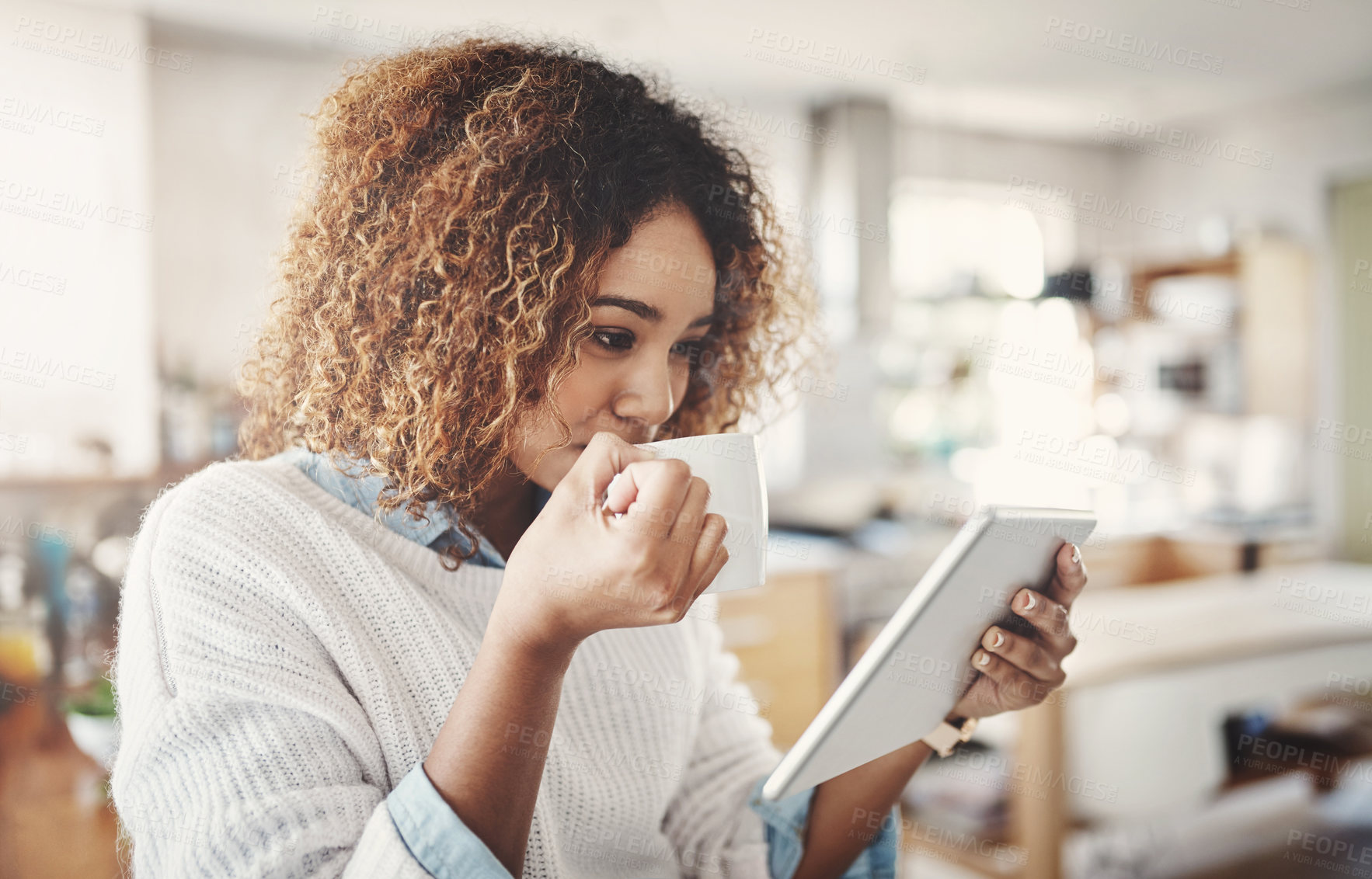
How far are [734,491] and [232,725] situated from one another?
33 cm

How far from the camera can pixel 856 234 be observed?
384 cm

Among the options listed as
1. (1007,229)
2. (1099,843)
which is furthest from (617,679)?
(1007,229)

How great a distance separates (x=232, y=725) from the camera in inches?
→ 21.9

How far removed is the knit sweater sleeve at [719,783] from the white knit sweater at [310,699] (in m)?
0.07

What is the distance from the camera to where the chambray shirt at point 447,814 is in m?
0.52

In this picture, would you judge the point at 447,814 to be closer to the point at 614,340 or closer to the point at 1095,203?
the point at 614,340

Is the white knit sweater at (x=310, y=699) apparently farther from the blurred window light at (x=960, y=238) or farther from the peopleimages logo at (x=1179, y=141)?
the peopleimages logo at (x=1179, y=141)

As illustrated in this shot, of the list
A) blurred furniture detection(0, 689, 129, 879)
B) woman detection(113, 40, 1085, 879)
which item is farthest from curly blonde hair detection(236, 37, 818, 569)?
blurred furniture detection(0, 689, 129, 879)

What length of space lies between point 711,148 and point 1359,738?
359 centimetres

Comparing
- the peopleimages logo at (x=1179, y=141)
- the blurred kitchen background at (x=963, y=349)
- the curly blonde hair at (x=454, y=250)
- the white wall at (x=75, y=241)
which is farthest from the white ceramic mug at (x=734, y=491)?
the peopleimages logo at (x=1179, y=141)

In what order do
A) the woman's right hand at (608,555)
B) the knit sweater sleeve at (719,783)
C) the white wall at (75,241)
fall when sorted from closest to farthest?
the woman's right hand at (608,555) < the knit sweater sleeve at (719,783) < the white wall at (75,241)

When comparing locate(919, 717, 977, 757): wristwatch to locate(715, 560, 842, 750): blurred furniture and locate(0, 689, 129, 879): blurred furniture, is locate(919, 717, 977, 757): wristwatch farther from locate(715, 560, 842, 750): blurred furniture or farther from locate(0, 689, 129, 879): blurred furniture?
locate(715, 560, 842, 750): blurred furniture

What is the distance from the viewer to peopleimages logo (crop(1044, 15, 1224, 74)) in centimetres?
337

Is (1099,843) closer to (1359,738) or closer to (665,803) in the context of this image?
(1359,738)
